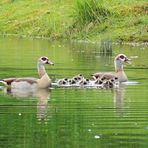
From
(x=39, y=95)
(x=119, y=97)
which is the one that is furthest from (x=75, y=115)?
(x=39, y=95)

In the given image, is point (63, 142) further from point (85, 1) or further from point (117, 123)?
point (85, 1)

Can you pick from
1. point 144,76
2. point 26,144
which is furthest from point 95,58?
point 26,144

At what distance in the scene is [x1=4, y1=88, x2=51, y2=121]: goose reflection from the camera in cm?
2167

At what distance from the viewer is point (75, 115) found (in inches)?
826

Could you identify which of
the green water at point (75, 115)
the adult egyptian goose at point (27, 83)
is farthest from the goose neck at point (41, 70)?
the green water at point (75, 115)

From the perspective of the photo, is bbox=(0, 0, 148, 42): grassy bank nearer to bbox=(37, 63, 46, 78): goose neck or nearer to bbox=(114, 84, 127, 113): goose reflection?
bbox=(37, 63, 46, 78): goose neck

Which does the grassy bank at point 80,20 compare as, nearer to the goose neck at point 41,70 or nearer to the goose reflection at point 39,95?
the goose neck at point 41,70

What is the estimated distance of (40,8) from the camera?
228 ft

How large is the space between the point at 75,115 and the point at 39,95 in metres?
5.32

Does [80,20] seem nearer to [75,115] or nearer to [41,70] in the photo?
[41,70]

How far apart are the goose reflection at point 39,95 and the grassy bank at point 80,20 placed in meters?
27.8

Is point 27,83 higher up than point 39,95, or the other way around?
point 27,83

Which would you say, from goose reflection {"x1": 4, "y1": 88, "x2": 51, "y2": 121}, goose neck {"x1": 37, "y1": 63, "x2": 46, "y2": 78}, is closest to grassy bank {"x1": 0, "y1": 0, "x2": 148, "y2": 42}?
goose neck {"x1": 37, "y1": 63, "x2": 46, "y2": 78}

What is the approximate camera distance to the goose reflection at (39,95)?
71.1 feet
